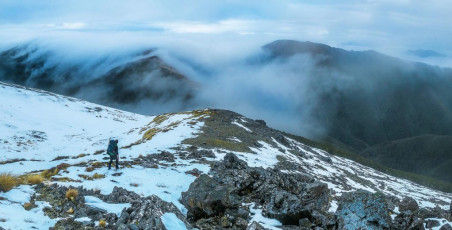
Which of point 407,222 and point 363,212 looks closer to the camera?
point 363,212

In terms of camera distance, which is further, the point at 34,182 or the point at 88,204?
the point at 34,182

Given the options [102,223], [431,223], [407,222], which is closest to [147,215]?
[102,223]

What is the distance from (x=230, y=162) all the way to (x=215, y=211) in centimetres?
928

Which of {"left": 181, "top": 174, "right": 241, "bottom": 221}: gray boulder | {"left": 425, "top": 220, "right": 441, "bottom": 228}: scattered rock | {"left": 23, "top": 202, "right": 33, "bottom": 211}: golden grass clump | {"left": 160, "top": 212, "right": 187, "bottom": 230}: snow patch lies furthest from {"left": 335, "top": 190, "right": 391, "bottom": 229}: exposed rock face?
{"left": 23, "top": 202, "right": 33, "bottom": 211}: golden grass clump

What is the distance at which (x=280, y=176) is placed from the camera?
23000 millimetres

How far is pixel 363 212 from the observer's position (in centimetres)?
1627

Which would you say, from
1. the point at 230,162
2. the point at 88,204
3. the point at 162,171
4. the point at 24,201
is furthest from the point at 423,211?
the point at 24,201

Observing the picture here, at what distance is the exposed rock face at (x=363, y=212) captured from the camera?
15.9 meters

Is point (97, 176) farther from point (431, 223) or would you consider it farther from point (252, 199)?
point (431, 223)

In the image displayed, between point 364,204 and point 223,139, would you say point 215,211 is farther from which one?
point 223,139

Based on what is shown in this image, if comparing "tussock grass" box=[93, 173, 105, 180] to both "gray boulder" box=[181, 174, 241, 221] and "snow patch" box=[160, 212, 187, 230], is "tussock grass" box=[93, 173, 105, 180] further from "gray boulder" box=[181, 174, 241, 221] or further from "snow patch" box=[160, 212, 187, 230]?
"snow patch" box=[160, 212, 187, 230]

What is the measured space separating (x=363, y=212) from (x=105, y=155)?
28.0 metres

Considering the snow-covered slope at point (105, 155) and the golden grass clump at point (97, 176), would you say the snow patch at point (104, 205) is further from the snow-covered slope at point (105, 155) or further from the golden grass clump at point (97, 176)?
the golden grass clump at point (97, 176)

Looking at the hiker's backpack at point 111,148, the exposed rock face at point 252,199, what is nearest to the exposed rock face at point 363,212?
the exposed rock face at point 252,199
